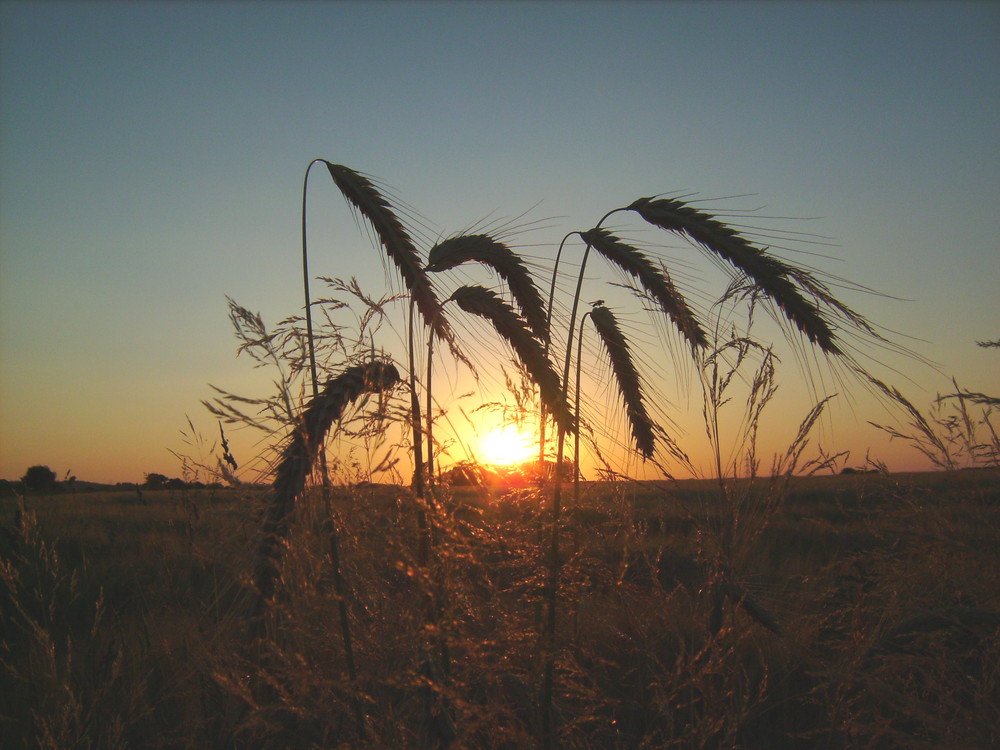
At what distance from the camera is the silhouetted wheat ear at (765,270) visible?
2.06m

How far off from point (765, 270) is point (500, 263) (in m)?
1.07

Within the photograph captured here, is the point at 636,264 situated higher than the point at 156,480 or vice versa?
the point at 636,264

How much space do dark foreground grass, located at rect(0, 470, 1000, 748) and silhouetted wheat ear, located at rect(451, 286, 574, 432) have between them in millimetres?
452

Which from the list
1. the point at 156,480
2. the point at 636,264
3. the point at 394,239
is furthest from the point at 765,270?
the point at 156,480

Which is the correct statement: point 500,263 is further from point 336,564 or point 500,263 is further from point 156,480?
point 156,480


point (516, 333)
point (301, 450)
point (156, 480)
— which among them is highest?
point (516, 333)

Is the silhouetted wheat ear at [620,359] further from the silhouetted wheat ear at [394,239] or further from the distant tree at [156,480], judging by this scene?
the distant tree at [156,480]

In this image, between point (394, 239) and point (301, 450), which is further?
point (394, 239)

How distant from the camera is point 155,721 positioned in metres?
2.73

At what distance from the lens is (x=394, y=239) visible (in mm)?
2135

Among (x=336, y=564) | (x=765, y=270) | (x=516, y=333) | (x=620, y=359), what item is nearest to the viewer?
(x=336, y=564)

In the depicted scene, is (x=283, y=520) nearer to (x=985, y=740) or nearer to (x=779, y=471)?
(x=779, y=471)

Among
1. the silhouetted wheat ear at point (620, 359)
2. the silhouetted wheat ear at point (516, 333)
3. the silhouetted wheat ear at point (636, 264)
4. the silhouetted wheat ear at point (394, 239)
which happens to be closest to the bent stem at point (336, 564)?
the silhouetted wheat ear at point (394, 239)

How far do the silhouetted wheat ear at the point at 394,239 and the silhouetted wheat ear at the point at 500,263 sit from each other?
20 cm
